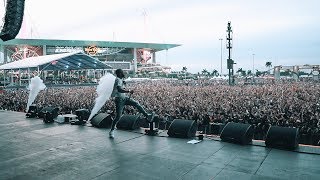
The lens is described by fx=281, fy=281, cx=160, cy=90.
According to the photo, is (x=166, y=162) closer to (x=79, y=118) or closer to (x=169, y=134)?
(x=169, y=134)

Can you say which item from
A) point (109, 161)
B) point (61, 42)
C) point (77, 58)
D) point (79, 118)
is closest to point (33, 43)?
point (61, 42)

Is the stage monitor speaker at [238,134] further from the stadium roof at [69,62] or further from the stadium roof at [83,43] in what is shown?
the stadium roof at [83,43]

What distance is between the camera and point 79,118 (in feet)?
33.1

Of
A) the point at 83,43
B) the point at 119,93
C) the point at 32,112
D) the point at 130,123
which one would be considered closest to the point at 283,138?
the point at 119,93

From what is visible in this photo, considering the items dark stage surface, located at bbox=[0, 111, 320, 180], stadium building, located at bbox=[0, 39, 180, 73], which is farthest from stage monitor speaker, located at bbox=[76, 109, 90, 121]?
stadium building, located at bbox=[0, 39, 180, 73]

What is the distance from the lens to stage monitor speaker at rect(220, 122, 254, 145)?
638 centimetres

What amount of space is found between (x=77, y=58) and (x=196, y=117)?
20.0 m

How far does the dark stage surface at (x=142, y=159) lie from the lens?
4683 millimetres

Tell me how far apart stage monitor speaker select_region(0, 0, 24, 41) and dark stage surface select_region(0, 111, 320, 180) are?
391 cm

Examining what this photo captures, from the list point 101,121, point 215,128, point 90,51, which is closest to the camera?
point 215,128

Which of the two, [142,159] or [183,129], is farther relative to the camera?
[183,129]

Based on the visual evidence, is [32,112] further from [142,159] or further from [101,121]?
[142,159]

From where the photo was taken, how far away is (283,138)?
5922mm

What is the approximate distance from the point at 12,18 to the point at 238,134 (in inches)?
316
